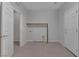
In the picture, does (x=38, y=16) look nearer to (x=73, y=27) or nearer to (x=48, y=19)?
(x=48, y=19)

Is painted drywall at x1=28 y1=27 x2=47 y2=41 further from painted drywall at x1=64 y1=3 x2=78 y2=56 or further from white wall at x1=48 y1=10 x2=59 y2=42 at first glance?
painted drywall at x1=64 y1=3 x2=78 y2=56

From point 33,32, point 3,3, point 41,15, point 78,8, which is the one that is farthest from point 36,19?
point 3,3

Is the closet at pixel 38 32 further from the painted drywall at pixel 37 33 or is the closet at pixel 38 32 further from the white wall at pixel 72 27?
the white wall at pixel 72 27

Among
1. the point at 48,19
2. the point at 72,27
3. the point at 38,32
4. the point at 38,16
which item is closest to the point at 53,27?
the point at 48,19

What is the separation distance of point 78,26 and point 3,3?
2377mm

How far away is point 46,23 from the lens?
311 inches

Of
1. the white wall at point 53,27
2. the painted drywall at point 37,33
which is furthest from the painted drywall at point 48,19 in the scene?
the painted drywall at point 37,33

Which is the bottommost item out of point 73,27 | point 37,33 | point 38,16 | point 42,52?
point 42,52

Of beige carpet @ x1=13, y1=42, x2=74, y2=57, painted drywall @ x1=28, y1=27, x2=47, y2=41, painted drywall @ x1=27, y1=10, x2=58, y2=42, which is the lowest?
beige carpet @ x1=13, y1=42, x2=74, y2=57

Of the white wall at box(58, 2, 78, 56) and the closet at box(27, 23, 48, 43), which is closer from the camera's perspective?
the white wall at box(58, 2, 78, 56)

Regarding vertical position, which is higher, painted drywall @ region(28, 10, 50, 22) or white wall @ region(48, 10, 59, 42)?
painted drywall @ region(28, 10, 50, 22)

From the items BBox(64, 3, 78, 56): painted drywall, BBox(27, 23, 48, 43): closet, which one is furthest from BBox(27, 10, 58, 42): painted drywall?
BBox(64, 3, 78, 56): painted drywall

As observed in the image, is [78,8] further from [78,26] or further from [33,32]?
[33,32]

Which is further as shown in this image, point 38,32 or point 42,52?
point 38,32
